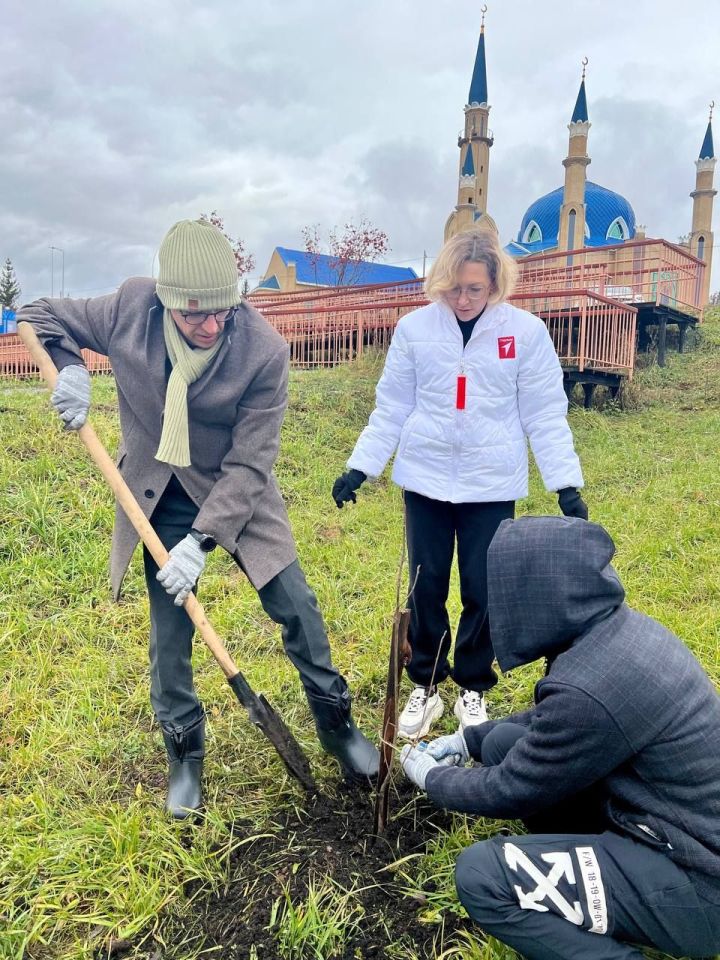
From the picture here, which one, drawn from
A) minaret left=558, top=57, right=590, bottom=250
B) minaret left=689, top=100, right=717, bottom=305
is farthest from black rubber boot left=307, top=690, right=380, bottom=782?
minaret left=689, top=100, right=717, bottom=305

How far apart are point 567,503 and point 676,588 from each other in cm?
191

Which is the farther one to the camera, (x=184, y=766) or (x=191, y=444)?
(x=184, y=766)

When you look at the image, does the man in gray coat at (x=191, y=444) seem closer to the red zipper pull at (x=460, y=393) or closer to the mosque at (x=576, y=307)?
the red zipper pull at (x=460, y=393)

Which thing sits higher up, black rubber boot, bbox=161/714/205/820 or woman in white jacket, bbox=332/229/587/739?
woman in white jacket, bbox=332/229/587/739

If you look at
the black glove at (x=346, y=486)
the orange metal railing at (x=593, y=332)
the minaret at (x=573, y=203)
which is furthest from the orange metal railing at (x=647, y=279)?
the minaret at (x=573, y=203)

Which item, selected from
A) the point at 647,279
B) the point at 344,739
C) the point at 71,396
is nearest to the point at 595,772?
the point at 344,739

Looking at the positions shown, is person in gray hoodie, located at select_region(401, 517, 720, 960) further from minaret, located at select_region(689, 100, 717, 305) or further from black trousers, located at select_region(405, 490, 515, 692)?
minaret, located at select_region(689, 100, 717, 305)

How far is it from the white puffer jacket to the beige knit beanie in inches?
33.1

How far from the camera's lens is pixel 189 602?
2213 mm

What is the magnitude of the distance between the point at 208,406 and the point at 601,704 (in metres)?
1.44

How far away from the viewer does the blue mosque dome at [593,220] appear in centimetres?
2738

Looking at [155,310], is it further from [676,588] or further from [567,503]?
[676,588]

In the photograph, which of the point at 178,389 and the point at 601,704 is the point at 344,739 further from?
the point at 178,389

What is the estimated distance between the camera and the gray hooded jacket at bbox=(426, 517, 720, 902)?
1478mm
